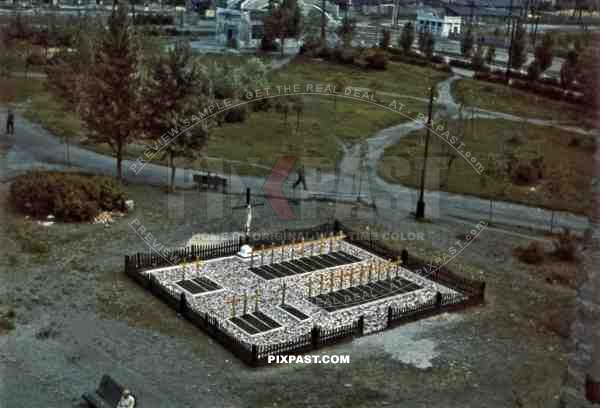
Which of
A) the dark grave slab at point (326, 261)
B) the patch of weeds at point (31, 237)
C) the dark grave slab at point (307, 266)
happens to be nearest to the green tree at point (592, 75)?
the dark grave slab at point (326, 261)

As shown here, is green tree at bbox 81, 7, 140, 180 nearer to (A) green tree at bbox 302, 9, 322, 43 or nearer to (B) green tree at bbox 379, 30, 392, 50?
(A) green tree at bbox 302, 9, 322, 43

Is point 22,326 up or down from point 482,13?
down

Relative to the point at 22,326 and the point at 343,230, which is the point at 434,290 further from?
the point at 22,326

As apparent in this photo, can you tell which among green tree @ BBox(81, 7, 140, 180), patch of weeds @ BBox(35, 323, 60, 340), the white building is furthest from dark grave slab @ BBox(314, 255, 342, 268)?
the white building

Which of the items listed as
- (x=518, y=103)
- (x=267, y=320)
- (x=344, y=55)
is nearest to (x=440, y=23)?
(x=344, y=55)

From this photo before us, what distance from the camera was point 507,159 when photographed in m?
36.9

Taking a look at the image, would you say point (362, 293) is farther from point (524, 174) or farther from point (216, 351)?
point (524, 174)

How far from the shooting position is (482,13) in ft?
306

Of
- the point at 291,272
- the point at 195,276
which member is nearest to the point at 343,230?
the point at 291,272

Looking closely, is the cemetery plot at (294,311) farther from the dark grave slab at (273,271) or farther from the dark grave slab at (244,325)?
the dark grave slab at (273,271)

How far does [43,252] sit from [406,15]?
8666 centimetres

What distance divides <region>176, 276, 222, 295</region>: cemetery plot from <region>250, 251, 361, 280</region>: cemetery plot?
1.56 metres

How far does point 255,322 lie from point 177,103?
12032 millimetres

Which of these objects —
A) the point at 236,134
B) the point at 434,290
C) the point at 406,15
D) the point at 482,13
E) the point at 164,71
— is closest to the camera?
the point at 434,290
